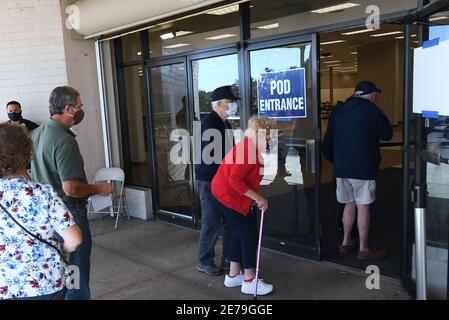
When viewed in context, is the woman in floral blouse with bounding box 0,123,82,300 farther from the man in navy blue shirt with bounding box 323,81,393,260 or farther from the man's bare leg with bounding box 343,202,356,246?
the man's bare leg with bounding box 343,202,356,246

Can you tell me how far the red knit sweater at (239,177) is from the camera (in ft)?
10.9

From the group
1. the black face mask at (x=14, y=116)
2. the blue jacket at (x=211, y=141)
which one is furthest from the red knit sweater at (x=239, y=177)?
the black face mask at (x=14, y=116)

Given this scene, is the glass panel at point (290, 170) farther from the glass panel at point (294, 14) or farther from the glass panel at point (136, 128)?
the glass panel at point (136, 128)

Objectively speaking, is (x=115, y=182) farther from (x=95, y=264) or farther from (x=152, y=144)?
(x=95, y=264)

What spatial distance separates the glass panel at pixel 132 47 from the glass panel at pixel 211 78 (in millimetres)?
1261

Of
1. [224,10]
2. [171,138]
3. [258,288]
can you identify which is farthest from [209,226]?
[224,10]

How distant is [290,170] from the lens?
15.1ft

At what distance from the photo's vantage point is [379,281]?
372cm

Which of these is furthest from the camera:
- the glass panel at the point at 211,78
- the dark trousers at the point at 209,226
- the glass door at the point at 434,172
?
the glass panel at the point at 211,78

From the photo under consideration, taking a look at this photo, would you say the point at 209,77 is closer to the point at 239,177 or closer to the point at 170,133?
the point at 170,133

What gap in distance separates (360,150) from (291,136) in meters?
0.68

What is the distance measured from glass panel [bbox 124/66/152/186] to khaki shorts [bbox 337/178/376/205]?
2948 millimetres
